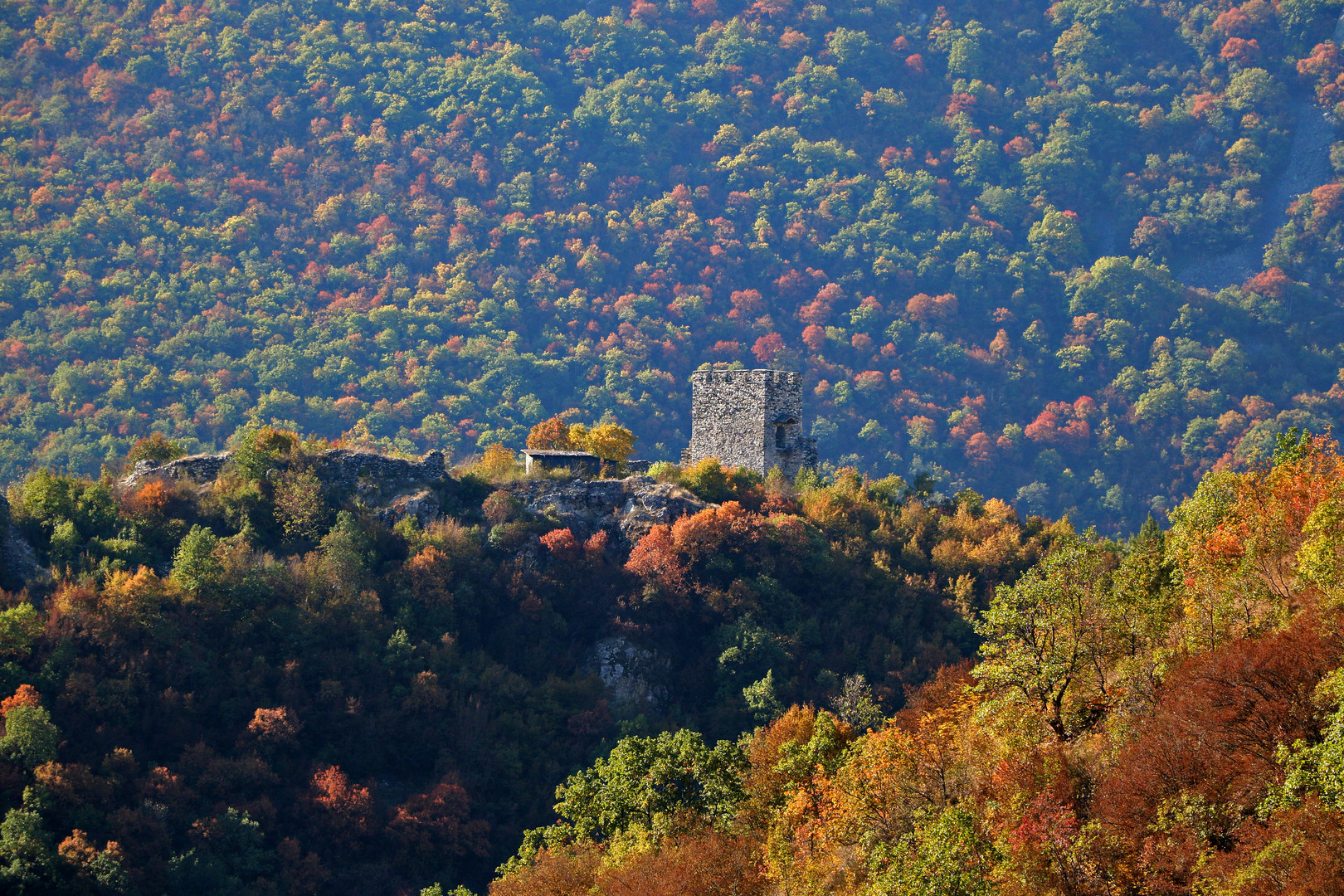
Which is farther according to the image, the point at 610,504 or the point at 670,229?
the point at 670,229

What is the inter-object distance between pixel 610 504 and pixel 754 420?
19.4 ft

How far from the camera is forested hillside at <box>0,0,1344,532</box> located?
89.4 m

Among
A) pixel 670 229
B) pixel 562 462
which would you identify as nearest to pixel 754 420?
pixel 562 462

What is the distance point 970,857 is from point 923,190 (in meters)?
104

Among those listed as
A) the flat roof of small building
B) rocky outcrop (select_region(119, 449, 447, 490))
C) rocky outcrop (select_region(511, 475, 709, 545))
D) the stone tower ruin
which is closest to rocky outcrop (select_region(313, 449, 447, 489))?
rocky outcrop (select_region(119, 449, 447, 490))

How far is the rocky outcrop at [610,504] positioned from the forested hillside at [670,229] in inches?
1662

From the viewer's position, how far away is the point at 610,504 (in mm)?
41281

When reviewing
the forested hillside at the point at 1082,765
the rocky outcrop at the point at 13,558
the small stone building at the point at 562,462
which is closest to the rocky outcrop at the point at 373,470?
the small stone building at the point at 562,462

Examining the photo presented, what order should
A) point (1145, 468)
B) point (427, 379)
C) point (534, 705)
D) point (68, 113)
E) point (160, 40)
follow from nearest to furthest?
point (534, 705)
point (427, 379)
point (1145, 468)
point (68, 113)
point (160, 40)

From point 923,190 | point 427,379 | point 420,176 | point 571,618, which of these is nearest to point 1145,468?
point 923,190

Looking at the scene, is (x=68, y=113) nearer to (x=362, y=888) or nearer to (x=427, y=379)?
(x=427, y=379)

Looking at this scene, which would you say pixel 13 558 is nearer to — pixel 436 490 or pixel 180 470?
pixel 180 470

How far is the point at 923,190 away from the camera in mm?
118938

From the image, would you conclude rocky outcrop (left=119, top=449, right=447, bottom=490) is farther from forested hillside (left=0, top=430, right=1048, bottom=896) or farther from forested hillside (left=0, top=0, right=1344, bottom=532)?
forested hillside (left=0, top=0, right=1344, bottom=532)
